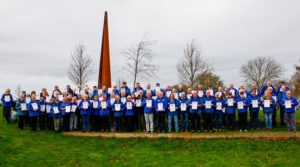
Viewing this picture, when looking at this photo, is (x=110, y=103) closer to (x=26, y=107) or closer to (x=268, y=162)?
(x=26, y=107)

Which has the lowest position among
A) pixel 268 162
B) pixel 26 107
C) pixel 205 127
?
pixel 268 162

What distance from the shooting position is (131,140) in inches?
644

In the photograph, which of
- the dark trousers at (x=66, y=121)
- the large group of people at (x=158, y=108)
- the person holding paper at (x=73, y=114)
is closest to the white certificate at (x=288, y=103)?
the large group of people at (x=158, y=108)

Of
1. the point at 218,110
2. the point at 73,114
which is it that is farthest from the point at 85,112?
the point at 218,110

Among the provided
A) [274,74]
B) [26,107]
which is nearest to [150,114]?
[26,107]

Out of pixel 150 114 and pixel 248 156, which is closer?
pixel 248 156

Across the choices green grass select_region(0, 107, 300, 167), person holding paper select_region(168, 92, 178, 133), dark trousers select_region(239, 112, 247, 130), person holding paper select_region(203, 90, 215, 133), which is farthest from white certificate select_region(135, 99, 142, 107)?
dark trousers select_region(239, 112, 247, 130)

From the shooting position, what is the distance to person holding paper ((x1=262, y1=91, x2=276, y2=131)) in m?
16.3

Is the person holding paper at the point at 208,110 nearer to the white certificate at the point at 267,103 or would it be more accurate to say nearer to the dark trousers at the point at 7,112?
the white certificate at the point at 267,103

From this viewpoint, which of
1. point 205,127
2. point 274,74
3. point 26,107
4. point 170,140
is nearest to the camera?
point 170,140

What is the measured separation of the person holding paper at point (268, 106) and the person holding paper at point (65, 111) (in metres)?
10.2

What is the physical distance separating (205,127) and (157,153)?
3927 mm

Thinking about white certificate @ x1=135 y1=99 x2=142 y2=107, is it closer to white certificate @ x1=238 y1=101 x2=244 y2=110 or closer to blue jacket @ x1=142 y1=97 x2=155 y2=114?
blue jacket @ x1=142 y1=97 x2=155 y2=114

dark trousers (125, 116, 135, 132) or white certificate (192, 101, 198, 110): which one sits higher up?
white certificate (192, 101, 198, 110)
